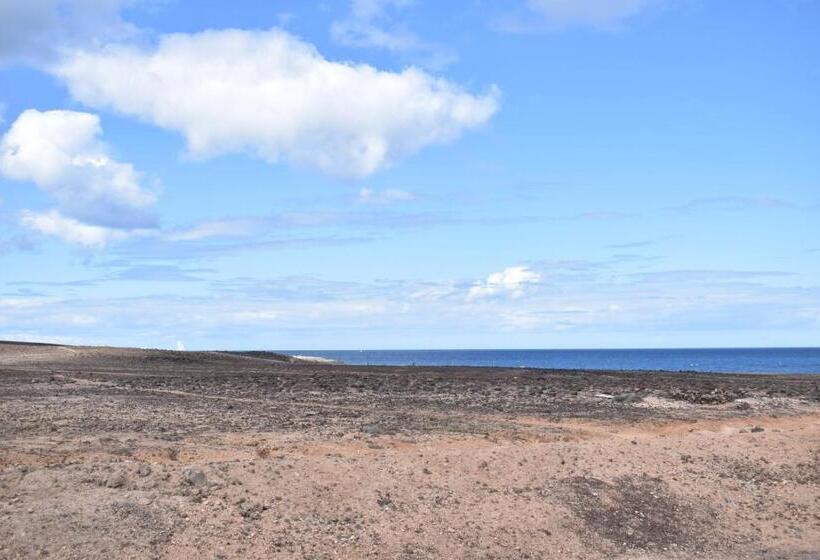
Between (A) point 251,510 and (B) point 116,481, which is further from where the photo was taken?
(B) point 116,481

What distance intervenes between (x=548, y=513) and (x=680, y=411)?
13821 mm

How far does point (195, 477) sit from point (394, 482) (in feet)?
11.2

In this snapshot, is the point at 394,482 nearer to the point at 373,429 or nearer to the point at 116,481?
the point at 373,429

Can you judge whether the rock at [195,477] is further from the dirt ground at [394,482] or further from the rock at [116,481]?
the rock at [116,481]

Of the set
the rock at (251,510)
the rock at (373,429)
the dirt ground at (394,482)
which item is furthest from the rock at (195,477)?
the rock at (373,429)

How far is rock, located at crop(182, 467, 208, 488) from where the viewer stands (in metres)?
13.6

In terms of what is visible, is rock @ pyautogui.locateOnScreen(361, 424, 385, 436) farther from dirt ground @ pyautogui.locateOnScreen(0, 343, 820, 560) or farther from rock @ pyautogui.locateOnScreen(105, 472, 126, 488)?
rock @ pyautogui.locateOnScreen(105, 472, 126, 488)

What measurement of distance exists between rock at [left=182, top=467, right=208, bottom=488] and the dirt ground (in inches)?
1.6

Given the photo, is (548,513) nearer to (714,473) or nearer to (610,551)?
(610,551)

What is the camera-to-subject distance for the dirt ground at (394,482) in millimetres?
12562

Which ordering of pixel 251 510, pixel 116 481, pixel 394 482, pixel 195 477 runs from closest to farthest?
pixel 251 510 < pixel 116 481 < pixel 195 477 < pixel 394 482

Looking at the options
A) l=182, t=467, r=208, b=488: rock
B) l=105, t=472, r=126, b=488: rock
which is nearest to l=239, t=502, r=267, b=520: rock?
l=182, t=467, r=208, b=488: rock

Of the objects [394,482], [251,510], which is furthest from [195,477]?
[394,482]

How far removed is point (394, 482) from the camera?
14828 millimetres
